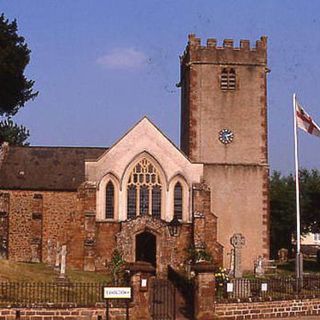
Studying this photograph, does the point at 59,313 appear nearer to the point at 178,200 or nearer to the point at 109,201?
the point at 109,201

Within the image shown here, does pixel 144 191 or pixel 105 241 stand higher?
pixel 144 191

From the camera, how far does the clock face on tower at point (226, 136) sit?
141ft

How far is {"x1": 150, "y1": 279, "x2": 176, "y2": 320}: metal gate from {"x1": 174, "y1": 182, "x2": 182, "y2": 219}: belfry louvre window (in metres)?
9.61

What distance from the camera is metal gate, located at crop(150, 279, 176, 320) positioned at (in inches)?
928

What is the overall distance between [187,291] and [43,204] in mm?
17700

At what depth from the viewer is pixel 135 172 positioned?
40.6 m

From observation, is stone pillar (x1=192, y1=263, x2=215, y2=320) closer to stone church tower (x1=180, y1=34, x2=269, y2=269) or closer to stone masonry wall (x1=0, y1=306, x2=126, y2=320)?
stone masonry wall (x1=0, y1=306, x2=126, y2=320)

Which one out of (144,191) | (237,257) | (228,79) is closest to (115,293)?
(237,257)

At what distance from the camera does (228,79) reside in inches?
1721

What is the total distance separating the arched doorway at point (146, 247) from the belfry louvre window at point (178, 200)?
1920 millimetres

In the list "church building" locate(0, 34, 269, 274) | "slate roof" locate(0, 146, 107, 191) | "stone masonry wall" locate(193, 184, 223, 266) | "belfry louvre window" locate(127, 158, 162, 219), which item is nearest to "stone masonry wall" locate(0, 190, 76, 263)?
"church building" locate(0, 34, 269, 274)

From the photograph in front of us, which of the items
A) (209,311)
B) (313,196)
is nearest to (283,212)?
(313,196)

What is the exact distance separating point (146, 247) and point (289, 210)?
83.2 ft

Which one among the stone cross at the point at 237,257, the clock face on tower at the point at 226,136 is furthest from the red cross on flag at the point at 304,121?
the clock face on tower at the point at 226,136
